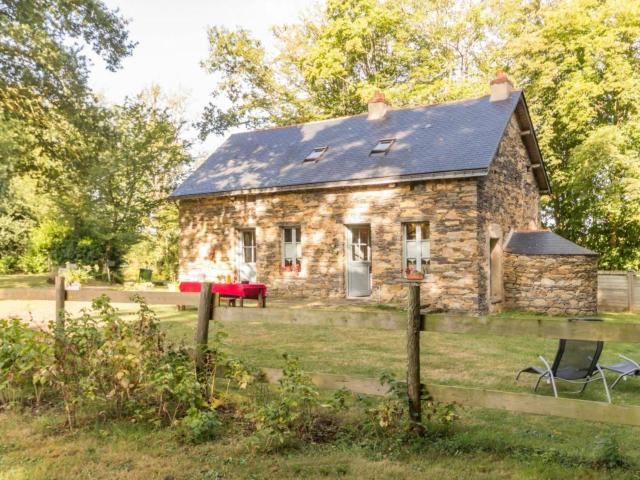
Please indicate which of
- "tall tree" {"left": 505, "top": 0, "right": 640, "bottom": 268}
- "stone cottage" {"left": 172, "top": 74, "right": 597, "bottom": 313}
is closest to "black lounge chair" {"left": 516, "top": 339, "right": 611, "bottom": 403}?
"stone cottage" {"left": 172, "top": 74, "right": 597, "bottom": 313}

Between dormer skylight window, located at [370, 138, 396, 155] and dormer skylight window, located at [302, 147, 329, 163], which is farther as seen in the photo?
dormer skylight window, located at [302, 147, 329, 163]

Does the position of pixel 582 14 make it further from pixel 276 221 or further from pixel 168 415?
pixel 168 415

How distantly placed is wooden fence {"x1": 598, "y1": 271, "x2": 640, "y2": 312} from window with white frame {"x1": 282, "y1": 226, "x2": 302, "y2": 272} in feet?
28.7

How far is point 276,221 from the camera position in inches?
649

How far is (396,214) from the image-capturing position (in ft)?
47.1

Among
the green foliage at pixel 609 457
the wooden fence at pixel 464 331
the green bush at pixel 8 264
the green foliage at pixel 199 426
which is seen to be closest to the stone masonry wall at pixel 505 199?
the wooden fence at pixel 464 331

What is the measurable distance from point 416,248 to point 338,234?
239cm

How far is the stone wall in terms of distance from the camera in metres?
13.3

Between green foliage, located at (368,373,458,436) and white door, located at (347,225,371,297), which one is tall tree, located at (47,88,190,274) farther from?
green foliage, located at (368,373,458,436)

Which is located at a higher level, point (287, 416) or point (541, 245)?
point (541, 245)

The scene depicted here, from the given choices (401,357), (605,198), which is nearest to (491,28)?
(605,198)

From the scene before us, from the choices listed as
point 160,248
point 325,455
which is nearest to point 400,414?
point 325,455

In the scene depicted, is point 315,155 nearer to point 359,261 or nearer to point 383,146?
point 383,146

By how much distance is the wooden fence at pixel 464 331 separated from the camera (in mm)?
3391
